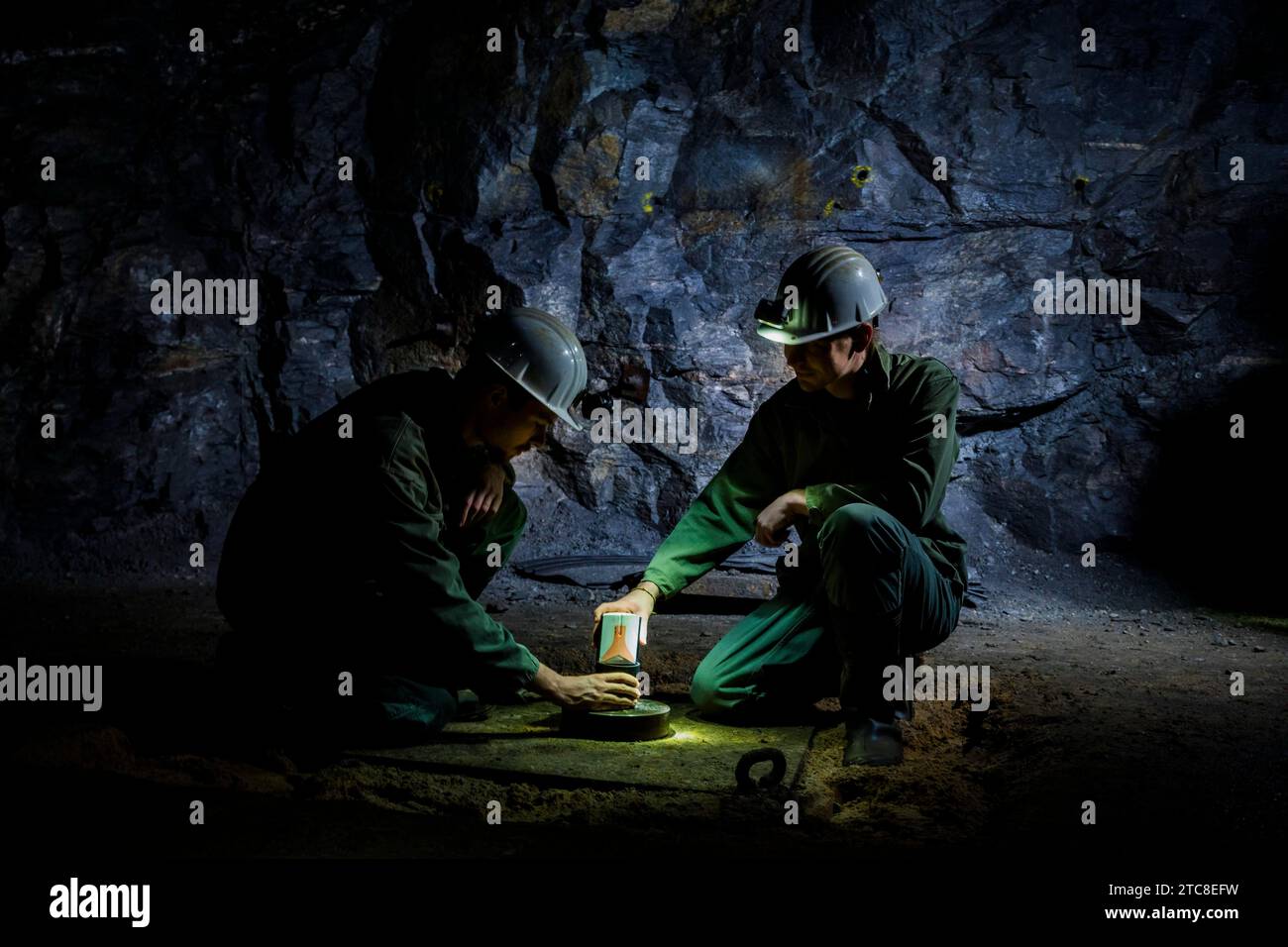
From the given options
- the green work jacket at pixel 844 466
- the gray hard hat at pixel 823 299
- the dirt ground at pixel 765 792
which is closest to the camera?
the dirt ground at pixel 765 792

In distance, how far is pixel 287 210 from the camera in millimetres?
7137

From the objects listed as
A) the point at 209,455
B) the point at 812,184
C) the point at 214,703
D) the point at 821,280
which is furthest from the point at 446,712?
the point at 812,184

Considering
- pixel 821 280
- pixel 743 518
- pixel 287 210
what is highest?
pixel 287 210

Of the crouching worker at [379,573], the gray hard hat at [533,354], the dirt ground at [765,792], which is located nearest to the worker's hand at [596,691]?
the crouching worker at [379,573]

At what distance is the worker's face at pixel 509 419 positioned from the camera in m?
3.49

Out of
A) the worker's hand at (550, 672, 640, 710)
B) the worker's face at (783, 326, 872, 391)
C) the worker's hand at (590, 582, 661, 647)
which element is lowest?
the worker's hand at (550, 672, 640, 710)

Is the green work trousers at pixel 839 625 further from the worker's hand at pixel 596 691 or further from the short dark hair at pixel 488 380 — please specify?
the short dark hair at pixel 488 380

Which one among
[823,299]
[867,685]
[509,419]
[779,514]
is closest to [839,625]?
[867,685]

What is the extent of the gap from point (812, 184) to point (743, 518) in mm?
3529

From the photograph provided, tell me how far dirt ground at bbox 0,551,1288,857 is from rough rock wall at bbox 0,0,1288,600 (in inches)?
89.0

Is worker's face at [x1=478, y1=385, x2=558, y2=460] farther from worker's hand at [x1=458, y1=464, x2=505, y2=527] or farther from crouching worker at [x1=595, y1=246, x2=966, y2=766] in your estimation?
crouching worker at [x1=595, y1=246, x2=966, y2=766]

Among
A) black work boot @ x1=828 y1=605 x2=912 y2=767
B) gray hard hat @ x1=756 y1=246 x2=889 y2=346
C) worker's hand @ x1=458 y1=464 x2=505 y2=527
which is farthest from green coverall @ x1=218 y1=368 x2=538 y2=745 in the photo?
gray hard hat @ x1=756 y1=246 x2=889 y2=346

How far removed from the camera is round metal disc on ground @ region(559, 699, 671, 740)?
3.57 metres

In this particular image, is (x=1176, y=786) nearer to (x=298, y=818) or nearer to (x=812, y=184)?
(x=298, y=818)
